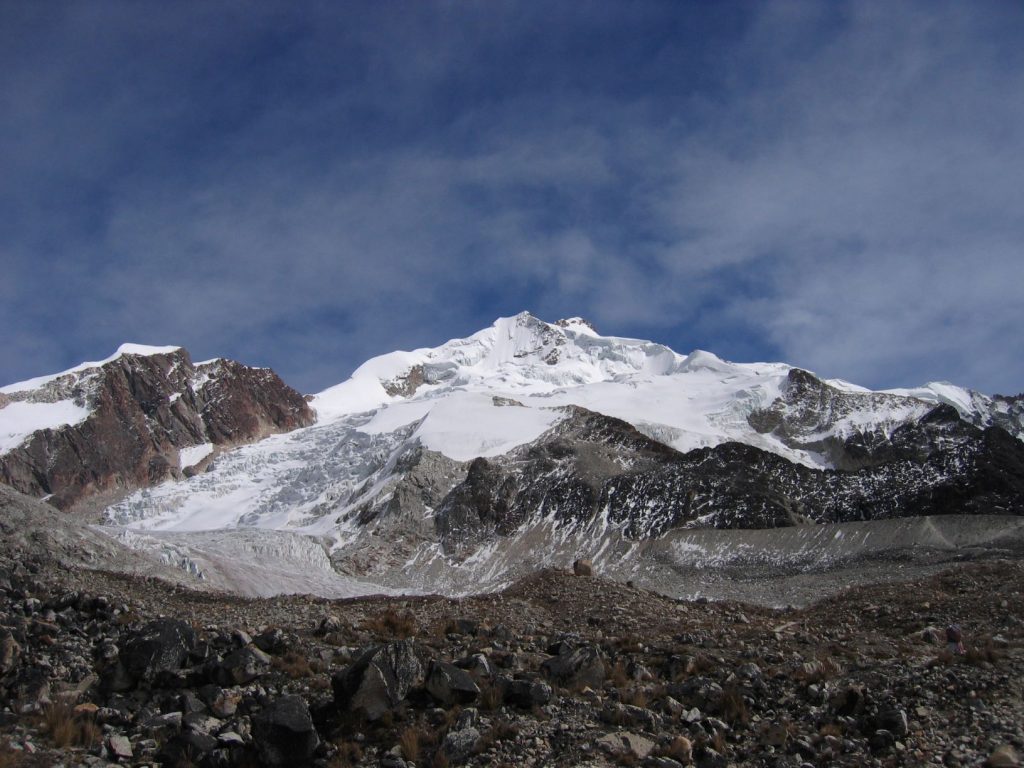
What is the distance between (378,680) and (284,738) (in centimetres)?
176

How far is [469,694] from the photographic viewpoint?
13.4 meters

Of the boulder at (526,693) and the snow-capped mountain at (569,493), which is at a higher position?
the snow-capped mountain at (569,493)

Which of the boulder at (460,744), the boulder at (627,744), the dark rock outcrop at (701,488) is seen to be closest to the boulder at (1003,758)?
the boulder at (627,744)

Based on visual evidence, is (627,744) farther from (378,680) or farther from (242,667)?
(242,667)

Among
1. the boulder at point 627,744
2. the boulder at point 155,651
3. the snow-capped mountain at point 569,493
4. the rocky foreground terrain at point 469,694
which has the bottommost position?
the boulder at point 627,744

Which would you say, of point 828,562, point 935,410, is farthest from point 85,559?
point 935,410

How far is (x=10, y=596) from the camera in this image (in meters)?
16.7

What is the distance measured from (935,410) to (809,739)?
169608 millimetres

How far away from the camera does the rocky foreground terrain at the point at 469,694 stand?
11820 mm

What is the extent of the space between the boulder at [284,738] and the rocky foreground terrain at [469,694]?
28 millimetres

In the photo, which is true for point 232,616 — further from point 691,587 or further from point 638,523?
point 638,523

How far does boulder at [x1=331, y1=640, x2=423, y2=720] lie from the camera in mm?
12945

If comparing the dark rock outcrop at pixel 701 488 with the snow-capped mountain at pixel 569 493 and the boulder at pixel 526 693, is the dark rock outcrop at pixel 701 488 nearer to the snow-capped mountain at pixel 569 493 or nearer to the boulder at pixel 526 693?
the snow-capped mountain at pixel 569 493

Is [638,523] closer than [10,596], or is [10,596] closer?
[10,596]
